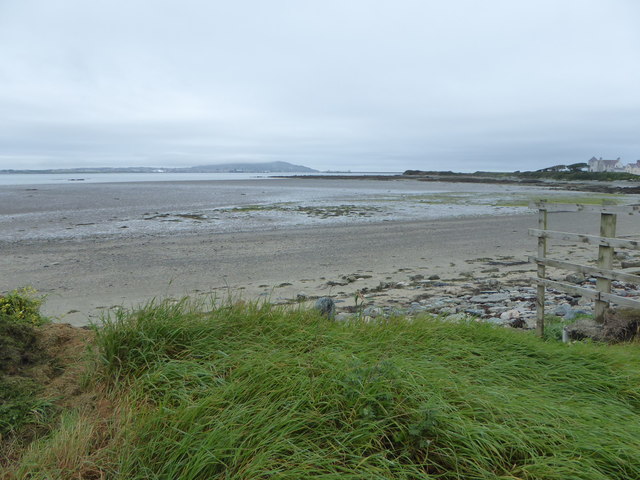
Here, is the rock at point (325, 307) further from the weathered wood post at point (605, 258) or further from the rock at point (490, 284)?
the rock at point (490, 284)

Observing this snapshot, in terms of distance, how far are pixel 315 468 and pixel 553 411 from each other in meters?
1.75

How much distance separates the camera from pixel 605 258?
21.2 feet

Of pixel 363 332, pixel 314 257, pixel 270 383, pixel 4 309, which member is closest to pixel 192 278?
pixel 314 257

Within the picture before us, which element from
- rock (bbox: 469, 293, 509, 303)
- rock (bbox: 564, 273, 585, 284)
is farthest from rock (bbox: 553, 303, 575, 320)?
rock (bbox: 564, 273, 585, 284)

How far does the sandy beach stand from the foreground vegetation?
115cm

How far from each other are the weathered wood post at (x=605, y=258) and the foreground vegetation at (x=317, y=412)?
2.48 meters

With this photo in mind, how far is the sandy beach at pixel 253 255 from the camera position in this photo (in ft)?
35.7

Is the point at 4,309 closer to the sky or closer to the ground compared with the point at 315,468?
closer to the sky

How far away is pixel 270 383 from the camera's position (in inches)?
132

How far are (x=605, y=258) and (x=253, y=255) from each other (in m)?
10.9

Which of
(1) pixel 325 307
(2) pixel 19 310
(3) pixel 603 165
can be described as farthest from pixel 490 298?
(3) pixel 603 165

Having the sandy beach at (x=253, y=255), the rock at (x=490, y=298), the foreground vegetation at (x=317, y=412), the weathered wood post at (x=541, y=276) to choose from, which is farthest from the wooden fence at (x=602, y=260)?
the sandy beach at (x=253, y=255)

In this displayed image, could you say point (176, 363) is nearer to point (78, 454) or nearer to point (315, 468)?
point (78, 454)

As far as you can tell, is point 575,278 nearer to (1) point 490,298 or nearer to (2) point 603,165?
(1) point 490,298
